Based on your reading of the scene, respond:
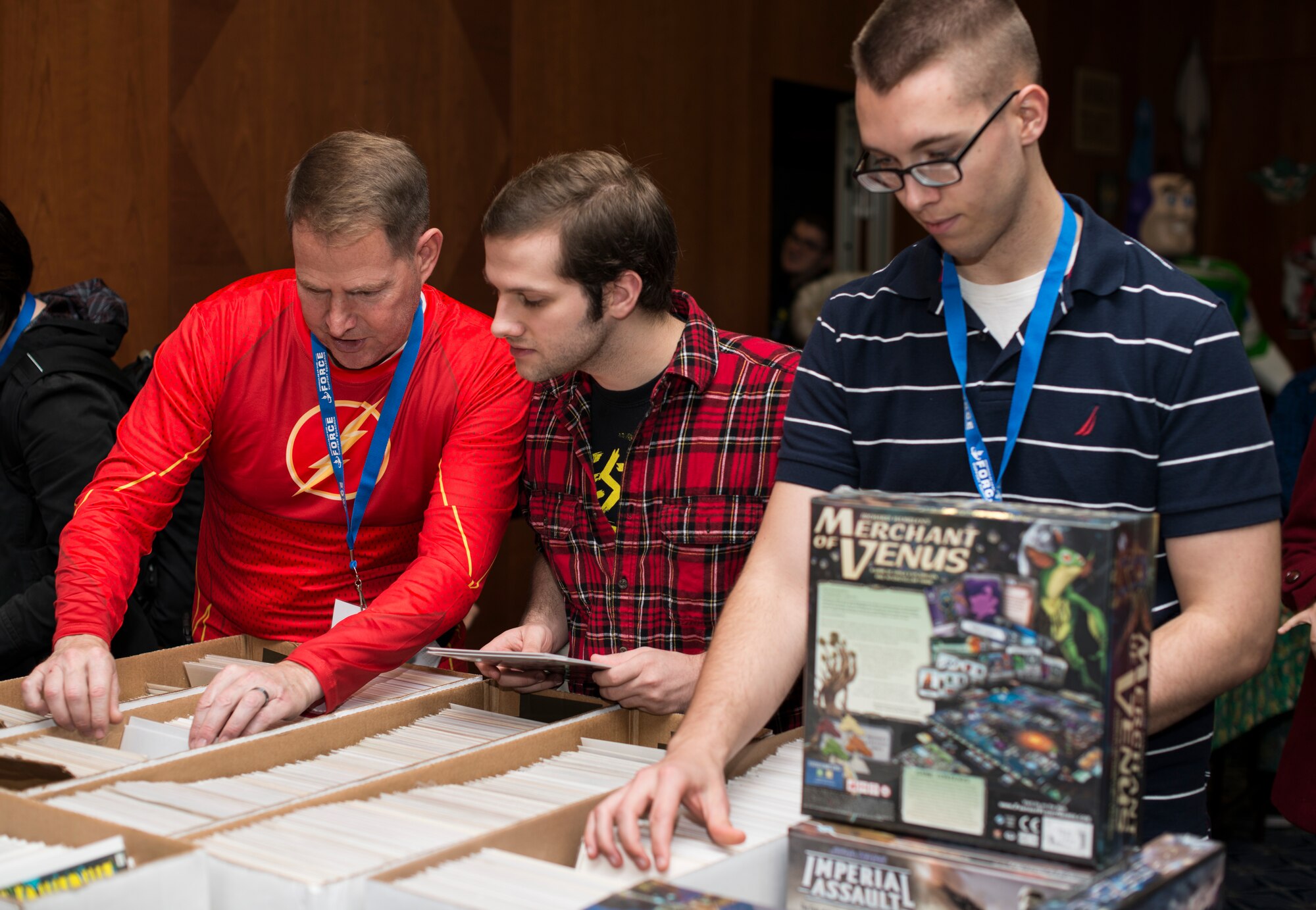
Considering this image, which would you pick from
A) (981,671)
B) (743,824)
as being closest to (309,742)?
(743,824)

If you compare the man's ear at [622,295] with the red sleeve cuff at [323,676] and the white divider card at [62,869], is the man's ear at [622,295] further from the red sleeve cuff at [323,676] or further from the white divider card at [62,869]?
the white divider card at [62,869]

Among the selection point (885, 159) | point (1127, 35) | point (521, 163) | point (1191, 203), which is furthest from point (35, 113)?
point (1127, 35)

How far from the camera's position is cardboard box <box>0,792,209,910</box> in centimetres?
106

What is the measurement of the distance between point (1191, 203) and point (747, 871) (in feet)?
17.4

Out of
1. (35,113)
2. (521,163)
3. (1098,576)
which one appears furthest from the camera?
(521,163)

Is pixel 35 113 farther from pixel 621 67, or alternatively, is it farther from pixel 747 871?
pixel 747 871

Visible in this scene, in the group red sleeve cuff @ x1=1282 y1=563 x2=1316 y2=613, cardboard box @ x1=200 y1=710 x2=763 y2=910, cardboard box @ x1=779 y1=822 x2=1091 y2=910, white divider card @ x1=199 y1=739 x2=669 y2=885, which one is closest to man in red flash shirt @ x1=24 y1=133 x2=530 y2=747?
cardboard box @ x1=200 y1=710 x2=763 y2=910

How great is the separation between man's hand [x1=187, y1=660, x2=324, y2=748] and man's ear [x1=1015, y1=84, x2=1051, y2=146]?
1.09m

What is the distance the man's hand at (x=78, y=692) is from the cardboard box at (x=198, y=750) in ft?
0.08

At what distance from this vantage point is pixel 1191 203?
5762 mm

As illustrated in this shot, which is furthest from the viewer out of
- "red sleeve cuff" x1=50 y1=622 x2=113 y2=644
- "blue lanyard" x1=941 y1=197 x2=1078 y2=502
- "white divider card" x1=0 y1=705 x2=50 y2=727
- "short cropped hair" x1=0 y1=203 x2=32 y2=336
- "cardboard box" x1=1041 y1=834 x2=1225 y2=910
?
"short cropped hair" x1=0 y1=203 x2=32 y2=336

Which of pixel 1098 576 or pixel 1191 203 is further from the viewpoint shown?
pixel 1191 203

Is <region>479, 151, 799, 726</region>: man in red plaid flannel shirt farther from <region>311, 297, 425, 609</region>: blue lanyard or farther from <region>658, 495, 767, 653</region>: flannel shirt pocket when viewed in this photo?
<region>311, 297, 425, 609</region>: blue lanyard

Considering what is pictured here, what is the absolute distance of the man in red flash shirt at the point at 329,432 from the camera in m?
2.00
